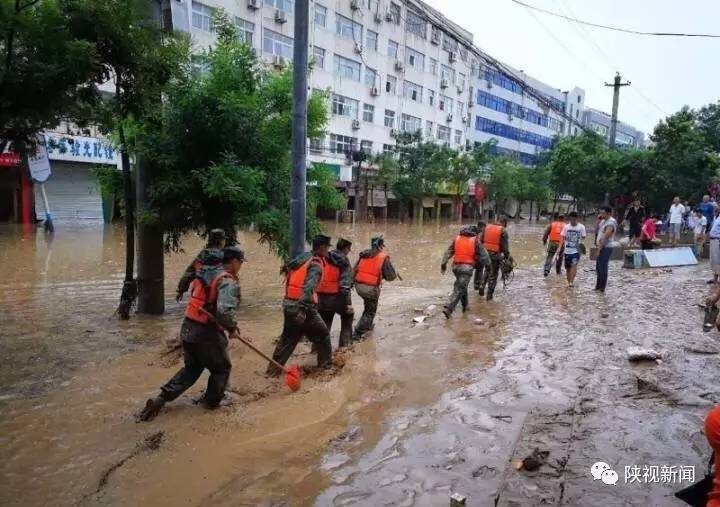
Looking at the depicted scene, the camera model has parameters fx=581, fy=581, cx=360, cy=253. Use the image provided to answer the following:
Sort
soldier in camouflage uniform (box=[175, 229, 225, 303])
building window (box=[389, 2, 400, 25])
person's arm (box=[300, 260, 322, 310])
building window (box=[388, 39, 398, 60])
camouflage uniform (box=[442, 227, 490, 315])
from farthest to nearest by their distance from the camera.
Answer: building window (box=[388, 39, 398, 60])
building window (box=[389, 2, 400, 25])
camouflage uniform (box=[442, 227, 490, 315])
person's arm (box=[300, 260, 322, 310])
soldier in camouflage uniform (box=[175, 229, 225, 303])

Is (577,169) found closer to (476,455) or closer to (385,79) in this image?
(385,79)

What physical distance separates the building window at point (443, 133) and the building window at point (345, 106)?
43.3 feet

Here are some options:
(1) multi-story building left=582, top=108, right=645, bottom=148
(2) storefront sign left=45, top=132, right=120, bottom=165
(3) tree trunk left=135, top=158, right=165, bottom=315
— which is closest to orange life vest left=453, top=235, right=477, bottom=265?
(3) tree trunk left=135, top=158, right=165, bottom=315

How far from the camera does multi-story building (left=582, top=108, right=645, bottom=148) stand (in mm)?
80312

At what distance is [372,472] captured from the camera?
422cm

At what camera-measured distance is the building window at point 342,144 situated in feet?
126

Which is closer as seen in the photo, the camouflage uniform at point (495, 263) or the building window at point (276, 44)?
the camouflage uniform at point (495, 263)

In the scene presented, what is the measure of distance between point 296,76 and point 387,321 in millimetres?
4218

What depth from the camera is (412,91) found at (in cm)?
4662

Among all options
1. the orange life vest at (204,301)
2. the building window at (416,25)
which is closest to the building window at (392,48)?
the building window at (416,25)

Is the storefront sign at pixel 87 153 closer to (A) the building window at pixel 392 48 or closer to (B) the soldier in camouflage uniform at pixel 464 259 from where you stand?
(B) the soldier in camouflage uniform at pixel 464 259

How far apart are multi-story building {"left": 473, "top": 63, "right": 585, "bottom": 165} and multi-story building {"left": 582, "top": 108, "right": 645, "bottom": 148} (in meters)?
1.68

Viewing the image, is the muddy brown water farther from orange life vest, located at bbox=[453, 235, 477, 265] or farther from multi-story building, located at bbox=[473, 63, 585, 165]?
multi-story building, located at bbox=[473, 63, 585, 165]

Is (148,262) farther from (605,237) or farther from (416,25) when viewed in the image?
(416,25)
